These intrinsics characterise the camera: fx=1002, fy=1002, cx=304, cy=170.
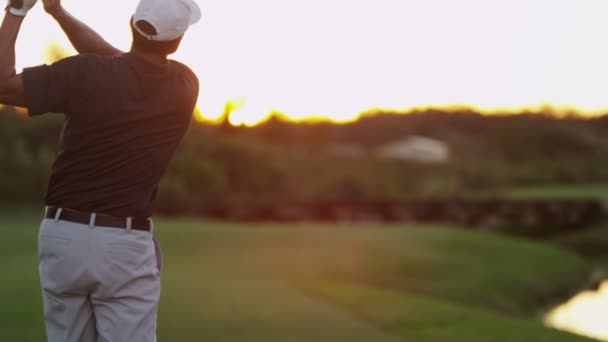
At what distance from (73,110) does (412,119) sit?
105547 millimetres

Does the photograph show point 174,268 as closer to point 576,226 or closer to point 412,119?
point 576,226

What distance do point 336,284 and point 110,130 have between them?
11.8m

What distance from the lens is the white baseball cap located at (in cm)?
353

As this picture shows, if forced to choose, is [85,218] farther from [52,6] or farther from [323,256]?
[323,256]

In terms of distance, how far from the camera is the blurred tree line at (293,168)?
1389 inches

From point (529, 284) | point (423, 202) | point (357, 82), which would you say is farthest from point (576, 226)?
point (529, 284)

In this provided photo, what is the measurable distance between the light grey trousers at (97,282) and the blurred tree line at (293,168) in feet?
89.1

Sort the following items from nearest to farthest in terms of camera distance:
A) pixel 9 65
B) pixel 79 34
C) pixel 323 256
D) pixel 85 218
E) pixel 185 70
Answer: pixel 9 65 < pixel 85 218 < pixel 185 70 < pixel 79 34 < pixel 323 256

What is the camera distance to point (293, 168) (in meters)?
46.1

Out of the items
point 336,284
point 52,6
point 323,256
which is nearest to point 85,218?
point 52,6

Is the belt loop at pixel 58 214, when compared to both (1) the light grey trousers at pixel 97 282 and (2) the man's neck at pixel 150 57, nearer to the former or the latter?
(1) the light grey trousers at pixel 97 282

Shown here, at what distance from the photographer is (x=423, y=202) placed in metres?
34.2

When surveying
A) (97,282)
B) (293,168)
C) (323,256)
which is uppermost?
(293,168)

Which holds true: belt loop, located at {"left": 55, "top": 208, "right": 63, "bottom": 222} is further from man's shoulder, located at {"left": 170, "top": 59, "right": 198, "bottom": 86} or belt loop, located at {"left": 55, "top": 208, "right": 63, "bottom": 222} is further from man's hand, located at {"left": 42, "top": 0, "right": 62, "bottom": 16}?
man's hand, located at {"left": 42, "top": 0, "right": 62, "bottom": 16}
